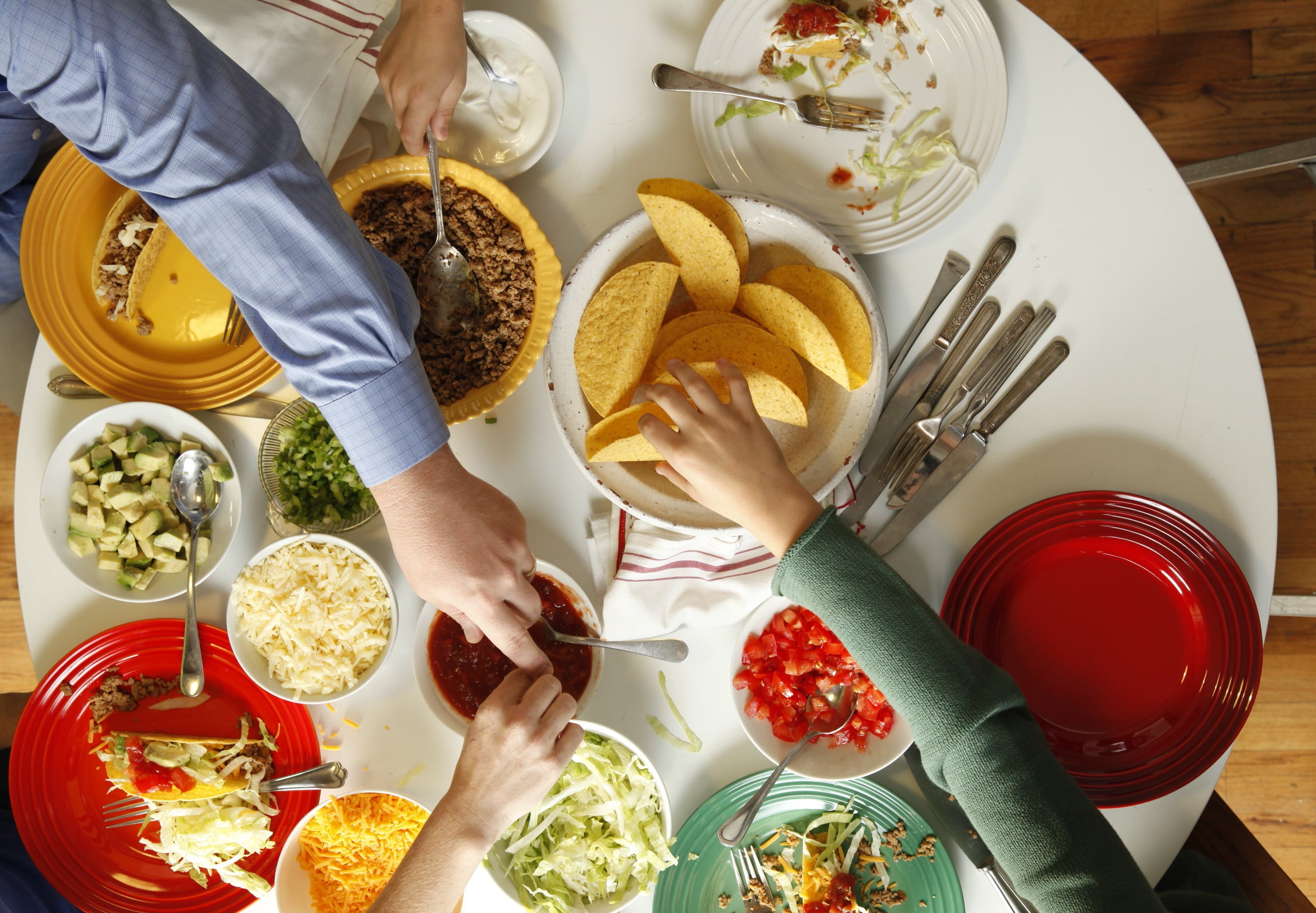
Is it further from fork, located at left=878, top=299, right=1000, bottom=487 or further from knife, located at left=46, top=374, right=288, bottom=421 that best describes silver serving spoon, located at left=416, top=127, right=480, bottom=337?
fork, located at left=878, top=299, right=1000, bottom=487

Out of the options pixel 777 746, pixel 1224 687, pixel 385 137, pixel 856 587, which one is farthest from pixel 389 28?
pixel 1224 687

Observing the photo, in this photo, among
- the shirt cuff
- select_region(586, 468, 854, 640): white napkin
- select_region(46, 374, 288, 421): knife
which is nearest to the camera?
the shirt cuff

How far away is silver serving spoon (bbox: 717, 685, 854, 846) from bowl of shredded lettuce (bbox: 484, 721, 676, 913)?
0.11 metres

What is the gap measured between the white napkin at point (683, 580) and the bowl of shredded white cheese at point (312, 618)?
42cm

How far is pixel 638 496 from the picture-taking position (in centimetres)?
147

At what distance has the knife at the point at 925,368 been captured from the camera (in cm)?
153

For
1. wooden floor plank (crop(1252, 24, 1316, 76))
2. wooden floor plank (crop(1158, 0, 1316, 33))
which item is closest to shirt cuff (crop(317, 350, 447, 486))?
wooden floor plank (crop(1158, 0, 1316, 33))

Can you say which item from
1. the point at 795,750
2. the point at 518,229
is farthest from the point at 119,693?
the point at 795,750

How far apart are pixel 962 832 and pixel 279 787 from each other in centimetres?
124

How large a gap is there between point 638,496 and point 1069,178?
0.99m

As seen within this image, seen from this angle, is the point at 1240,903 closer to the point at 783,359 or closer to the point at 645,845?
the point at 645,845

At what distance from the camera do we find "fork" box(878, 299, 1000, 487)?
1515 millimetres

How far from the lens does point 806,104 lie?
5.02 ft

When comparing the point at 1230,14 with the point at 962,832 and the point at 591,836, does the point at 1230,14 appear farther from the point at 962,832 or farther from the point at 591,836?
the point at 591,836
